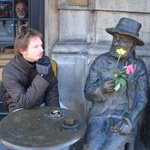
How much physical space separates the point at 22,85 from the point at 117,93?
941 mm

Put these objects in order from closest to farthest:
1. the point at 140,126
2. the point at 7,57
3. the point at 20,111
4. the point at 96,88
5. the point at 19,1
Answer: the point at 20,111, the point at 96,88, the point at 140,126, the point at 19,1, the point at 7,57

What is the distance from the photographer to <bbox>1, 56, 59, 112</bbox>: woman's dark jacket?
2.70 metres

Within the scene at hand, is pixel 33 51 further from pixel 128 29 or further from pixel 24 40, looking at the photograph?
pixel 128 29

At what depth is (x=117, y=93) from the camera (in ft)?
10.2

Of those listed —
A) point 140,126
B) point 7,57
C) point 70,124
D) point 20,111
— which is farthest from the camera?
point 7,57

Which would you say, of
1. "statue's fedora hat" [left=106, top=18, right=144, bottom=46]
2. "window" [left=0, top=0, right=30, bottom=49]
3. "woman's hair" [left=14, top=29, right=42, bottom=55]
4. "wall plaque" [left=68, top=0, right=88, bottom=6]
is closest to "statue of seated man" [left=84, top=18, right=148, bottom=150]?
"statue's fedora hat" [left=106, top=18, right=144, bottom=46]

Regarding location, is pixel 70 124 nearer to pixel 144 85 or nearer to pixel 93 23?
pixel 144 85

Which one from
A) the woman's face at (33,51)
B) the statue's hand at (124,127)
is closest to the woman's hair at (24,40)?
the woman's face at (33,51)

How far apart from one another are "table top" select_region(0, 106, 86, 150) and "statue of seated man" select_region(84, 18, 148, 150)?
17.1 inches

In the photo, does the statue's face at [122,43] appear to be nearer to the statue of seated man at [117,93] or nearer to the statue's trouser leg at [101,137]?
the statue of seated man at [117,93]

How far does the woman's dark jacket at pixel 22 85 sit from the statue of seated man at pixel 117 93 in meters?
0.44

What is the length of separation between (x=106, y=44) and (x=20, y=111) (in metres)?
1.55

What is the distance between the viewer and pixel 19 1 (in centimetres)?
398

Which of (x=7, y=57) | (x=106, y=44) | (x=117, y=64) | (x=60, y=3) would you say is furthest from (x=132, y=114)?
(x=7, y=57)
